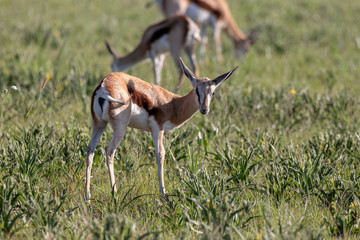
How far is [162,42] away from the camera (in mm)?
8766

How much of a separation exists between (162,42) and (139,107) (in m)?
4.35

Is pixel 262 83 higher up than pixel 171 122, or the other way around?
pixel 171 122

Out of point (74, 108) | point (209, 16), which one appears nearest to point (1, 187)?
point (74, 108)

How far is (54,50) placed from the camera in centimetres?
1065

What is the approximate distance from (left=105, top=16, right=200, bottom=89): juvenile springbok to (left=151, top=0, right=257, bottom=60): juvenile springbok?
8.06ft

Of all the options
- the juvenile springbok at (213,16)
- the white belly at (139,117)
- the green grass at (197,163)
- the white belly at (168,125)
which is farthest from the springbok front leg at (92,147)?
the juvenile springbok at (213,16)

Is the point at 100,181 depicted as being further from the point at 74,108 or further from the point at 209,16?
the point at 209,16

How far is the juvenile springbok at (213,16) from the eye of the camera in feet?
38.8

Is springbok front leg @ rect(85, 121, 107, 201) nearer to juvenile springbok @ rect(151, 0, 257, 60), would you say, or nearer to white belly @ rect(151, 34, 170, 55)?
white belly @ rect(151, 34, 170, 55)

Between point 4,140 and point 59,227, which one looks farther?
point 4,140

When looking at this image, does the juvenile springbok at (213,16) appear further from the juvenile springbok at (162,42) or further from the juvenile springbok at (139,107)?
the juvenile springbok at (139,107)

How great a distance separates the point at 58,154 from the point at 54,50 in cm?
639

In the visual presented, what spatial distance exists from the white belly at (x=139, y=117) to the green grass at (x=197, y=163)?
1.07 ft

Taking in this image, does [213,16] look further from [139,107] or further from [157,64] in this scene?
[139,107]
